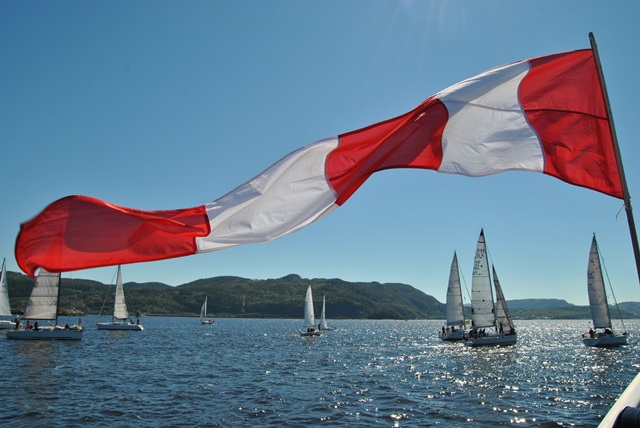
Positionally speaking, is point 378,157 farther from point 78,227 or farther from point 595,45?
point 78,227

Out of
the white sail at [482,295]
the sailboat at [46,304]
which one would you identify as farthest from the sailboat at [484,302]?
the sailboat at [46,304]

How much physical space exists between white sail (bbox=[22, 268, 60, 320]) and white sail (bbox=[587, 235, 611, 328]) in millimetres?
74626

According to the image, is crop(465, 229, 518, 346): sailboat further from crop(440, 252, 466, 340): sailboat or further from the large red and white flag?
the large red and white flag

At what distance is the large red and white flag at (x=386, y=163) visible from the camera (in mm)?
7488

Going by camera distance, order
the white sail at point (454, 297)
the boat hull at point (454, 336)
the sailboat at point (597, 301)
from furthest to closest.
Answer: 1. the boat hull at point (454, 336)
2. the white sail at point (454, 297)
3. the sailboat at point (597, 301)

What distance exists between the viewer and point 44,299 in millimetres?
66188

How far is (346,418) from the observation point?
22.3 m

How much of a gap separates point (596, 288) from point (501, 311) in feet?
43.9

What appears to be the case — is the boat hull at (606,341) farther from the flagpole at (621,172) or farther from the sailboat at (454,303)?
the flagpole at (621,172)

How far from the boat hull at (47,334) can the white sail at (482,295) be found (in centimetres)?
5547

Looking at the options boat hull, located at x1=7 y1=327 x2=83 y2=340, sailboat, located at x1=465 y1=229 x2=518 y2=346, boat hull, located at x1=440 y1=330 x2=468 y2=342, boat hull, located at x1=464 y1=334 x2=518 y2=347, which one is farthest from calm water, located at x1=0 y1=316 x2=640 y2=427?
boat hull, located at x1=440 y1=330 x2=468 y2=342

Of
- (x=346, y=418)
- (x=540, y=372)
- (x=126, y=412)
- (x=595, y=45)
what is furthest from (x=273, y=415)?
(x=540, y=372)

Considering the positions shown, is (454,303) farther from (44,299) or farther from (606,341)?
(44,299)

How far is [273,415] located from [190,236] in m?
17.4
